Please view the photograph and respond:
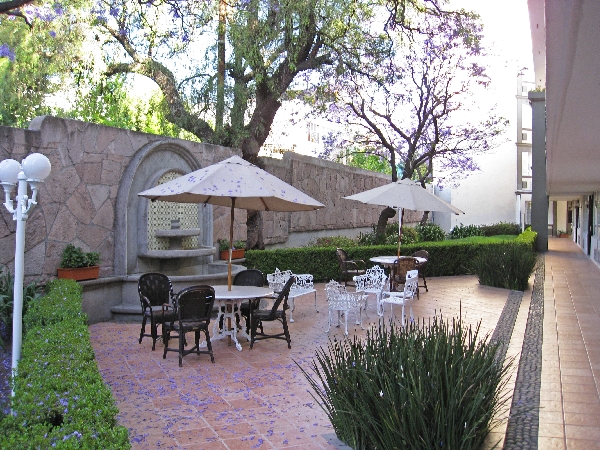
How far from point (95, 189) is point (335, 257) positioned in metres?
6.07

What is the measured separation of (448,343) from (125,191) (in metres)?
6.17

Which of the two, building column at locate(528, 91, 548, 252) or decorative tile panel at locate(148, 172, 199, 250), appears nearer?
decorative tile panel at locate(148, 172, 199, 250)

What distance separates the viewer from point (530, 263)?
480 inches

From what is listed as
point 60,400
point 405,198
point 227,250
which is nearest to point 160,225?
point 227,250

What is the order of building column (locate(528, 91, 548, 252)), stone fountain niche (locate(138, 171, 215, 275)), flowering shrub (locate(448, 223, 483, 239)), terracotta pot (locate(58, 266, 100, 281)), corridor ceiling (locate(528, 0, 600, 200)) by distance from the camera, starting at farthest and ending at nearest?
1. flowering shrub (locate(448, 223, 483, 239))
2. building column (locate(528, 91, 548, 252))
3. stone fountain niche (locate(138, 171, 215, 275))
4. terracotta pot (locate(58, 266, 100, 281))
5. corridor ceiling (locate(528, 0, 600, 200))

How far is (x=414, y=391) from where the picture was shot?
3.21 meters

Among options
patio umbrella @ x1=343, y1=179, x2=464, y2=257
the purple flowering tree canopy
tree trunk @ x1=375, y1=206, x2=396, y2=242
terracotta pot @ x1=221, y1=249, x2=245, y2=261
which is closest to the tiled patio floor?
patio umbrella @ x1=343, y1=179, x2=464, y2=257

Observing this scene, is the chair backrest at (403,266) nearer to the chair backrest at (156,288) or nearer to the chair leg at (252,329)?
the chair leg at (252,329)

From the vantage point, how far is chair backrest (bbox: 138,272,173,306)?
7.14 m

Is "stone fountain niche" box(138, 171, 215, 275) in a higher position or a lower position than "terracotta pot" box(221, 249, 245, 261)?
higher

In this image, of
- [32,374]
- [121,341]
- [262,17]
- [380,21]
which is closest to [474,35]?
[380,21]

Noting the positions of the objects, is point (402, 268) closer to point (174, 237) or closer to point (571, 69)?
point (174, 237)

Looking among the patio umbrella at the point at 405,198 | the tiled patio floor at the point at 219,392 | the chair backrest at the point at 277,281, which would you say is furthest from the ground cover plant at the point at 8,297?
the patio umbrella at the point at 405,198

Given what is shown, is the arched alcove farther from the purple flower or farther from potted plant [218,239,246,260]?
the purple flower
